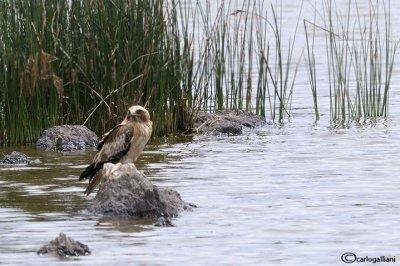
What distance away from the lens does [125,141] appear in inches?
406

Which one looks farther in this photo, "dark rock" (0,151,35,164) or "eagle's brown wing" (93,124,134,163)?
"dark rock" (0,151,35,164)

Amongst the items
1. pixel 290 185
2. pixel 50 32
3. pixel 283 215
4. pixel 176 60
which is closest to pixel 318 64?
pixel 176 60

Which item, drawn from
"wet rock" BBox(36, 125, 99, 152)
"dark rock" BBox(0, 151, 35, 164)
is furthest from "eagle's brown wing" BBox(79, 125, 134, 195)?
"wet rock" BBox(36, 125, 99, 152)

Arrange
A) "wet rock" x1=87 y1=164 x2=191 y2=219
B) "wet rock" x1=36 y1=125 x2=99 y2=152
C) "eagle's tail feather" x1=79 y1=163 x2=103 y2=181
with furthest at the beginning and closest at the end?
1. "wet rock" x1=36 y1=125 x2=99 y2=152
2. "eagle's tail feather" x1=79 y1=163 x2=103 y2=181
3. "wet rock" x1=87 y1=164 x2=191 y2=219

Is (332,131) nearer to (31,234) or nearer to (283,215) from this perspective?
(283,215)

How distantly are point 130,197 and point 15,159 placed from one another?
2.98 metres

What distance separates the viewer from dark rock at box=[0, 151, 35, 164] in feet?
38.1

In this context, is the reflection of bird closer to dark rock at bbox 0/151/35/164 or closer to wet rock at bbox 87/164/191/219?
wet rock at bbox 87/164/191/219

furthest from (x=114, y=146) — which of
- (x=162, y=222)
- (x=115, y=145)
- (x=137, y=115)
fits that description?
(x=162, y=222)

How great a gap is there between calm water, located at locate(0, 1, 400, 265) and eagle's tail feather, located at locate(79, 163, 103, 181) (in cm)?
19

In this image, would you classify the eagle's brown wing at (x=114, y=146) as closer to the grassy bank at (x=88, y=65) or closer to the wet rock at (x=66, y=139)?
the grassy bank at (x=88, y=65)

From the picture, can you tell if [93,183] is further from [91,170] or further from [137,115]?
[137,115]

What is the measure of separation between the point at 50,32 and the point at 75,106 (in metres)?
0.94

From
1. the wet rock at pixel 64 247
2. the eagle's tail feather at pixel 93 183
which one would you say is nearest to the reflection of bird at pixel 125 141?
the eagle's tail feather at pixel 93 183
